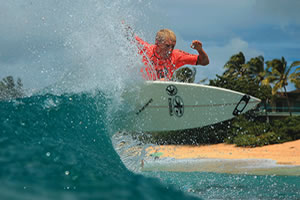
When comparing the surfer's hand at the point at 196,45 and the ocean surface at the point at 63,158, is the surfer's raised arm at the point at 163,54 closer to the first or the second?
the surfer's hand at the point at 196,45

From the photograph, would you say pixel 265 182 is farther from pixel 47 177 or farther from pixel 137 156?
pixel 47 177

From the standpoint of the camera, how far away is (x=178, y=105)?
644cm

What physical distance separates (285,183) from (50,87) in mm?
4566

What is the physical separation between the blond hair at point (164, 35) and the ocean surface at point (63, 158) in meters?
1.71

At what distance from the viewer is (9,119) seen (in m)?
2.83

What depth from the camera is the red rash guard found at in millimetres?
5230

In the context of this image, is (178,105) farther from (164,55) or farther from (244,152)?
(244,152)

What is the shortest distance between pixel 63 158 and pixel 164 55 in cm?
327

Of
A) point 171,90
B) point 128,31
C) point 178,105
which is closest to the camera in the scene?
point 128,31

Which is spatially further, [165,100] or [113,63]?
[165,100]

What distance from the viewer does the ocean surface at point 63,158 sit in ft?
6.17

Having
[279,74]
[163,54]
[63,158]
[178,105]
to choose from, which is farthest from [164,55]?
[279,74]

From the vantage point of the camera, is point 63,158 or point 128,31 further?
point 128,31

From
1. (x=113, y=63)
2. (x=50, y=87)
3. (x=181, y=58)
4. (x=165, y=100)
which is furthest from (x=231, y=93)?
(x=50, y=87)
